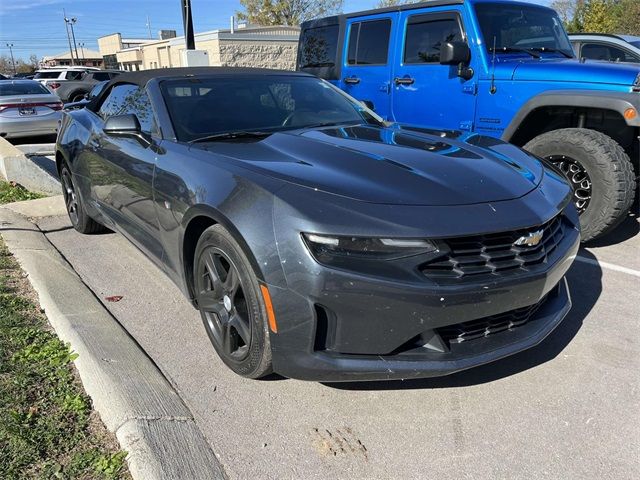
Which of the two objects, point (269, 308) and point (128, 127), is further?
point (128, 127)

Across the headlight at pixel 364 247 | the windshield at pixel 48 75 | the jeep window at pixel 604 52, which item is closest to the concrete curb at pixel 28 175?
the headlight at pixel 364 247

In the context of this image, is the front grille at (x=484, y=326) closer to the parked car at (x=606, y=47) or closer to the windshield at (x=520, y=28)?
the windshield at (x=520, y=28)

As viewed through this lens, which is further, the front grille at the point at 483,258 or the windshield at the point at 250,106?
the windshield at the point at 250,106

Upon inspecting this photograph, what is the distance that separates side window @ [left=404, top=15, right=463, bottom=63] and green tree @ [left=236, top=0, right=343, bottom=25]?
40933mm

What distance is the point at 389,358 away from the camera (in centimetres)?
226

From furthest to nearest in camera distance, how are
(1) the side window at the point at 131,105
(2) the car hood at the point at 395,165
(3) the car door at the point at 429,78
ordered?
(3) the car door at the point at 429,78 < (1) the side window at the point at 131,105 < (2) the car hood at the point at 395,165

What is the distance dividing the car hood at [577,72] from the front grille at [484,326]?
272cm

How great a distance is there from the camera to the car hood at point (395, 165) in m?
2.41

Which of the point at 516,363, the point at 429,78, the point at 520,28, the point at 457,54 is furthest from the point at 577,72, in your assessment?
the point at 516,363

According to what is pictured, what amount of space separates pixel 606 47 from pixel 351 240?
28.3ft

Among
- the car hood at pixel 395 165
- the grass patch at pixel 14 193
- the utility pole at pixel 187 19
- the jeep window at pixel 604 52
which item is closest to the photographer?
the car hood at pixel 395 165

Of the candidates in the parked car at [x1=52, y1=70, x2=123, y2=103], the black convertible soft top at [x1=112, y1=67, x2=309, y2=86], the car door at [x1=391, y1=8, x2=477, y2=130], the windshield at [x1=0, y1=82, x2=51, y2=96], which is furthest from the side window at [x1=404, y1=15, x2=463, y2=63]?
the parked car at [x1=52, y1=70, x2=123, y2=103]

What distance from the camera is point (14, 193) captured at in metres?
6.67

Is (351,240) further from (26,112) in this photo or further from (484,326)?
(26,112)
